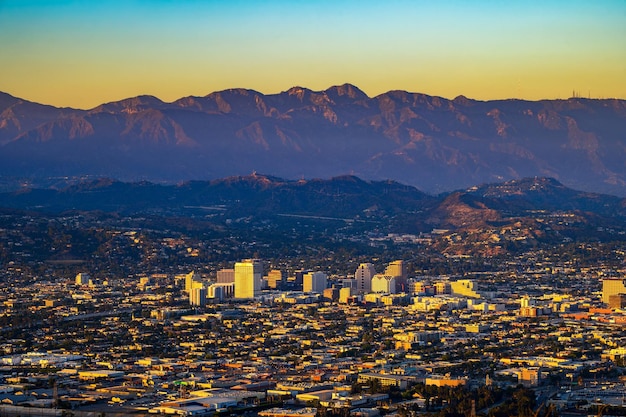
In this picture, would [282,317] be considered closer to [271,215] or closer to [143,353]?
[143,353]

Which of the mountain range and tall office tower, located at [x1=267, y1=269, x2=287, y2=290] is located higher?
the mountain range

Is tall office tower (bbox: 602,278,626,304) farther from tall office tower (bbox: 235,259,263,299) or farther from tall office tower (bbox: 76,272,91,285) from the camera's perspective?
tall office tower (bbox: 76,272,91,285)

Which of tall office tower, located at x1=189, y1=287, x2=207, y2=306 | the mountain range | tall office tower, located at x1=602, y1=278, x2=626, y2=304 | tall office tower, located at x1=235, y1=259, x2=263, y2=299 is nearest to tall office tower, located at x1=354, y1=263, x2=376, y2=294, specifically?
tall office tower, located at x1=235, y1=259, x2=263, y2=299

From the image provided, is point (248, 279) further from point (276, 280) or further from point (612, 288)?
point (612, 288)

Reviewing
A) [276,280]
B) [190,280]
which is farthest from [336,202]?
[190,280]

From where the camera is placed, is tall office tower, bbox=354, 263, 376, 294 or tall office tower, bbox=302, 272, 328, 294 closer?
tall office tower, bbox=302, 272, 328, 294

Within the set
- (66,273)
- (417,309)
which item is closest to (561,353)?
(417,309)

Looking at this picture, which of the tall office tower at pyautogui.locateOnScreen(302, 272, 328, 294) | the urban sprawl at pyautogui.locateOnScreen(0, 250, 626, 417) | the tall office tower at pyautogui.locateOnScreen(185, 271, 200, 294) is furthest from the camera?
the tall office tower at pyautogui.locateOnScreen(302, 272, 328, 294)
